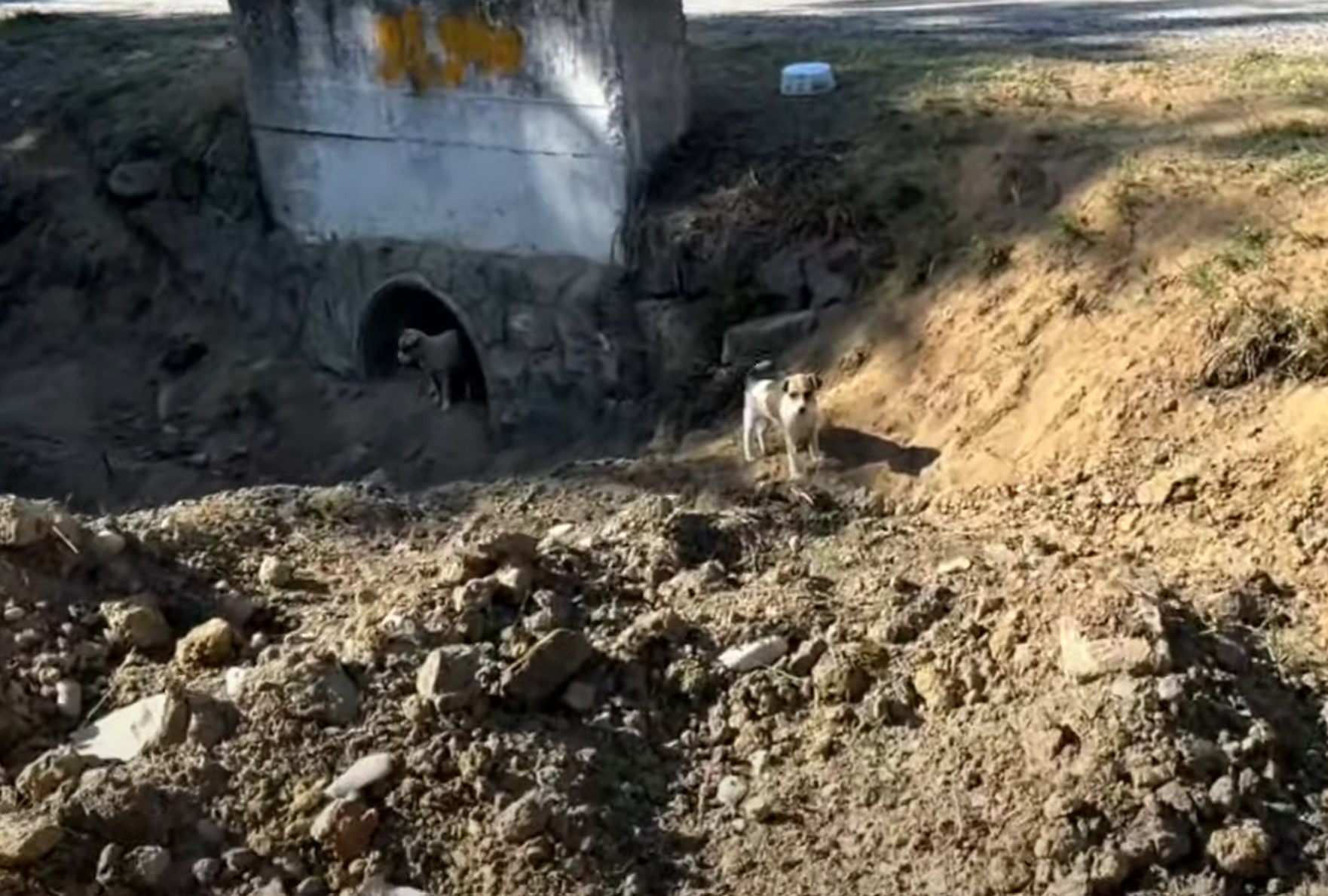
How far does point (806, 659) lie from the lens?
6.68m

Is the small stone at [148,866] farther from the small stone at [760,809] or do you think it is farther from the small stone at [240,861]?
the small stone at [760,809]

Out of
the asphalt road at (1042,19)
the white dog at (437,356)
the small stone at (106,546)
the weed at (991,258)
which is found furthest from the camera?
the asphalt road at (1042,19)

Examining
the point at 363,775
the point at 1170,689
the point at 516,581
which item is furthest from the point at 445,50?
the point at 1170,689

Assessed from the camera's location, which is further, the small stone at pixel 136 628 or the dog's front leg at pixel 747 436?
the dog's front leg at pixel 747 436

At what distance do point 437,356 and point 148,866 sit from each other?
5267 millimetres

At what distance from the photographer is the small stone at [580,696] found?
259 inches

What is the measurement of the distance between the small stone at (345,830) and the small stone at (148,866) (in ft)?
1.31

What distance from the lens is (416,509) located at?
8242 mm

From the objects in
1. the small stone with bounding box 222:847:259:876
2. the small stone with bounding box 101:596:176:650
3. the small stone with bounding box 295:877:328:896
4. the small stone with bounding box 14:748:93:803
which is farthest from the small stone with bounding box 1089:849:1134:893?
the small stone with bounding box 101:596:176:650

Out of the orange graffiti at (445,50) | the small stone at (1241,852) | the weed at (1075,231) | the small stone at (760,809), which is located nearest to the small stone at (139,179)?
the orange graffiti at (445,50)

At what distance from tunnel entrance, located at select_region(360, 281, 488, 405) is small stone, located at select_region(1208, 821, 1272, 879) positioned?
6088mm

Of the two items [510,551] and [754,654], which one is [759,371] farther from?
[754,654]

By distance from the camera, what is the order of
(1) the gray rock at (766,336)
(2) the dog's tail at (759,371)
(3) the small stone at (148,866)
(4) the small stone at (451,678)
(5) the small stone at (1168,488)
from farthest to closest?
(1) the gray rock at (766,336), (2) the dog's tail at (759,371), (5) the small stone at (1168,488), (4) the small stone at (451,678), (3) the small stone at (148,866)

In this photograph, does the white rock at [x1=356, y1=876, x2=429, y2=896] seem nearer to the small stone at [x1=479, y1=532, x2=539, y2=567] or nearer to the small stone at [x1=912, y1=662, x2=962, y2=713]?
the small stone at [x1=479, y1=532, x2=539, y2=567]
